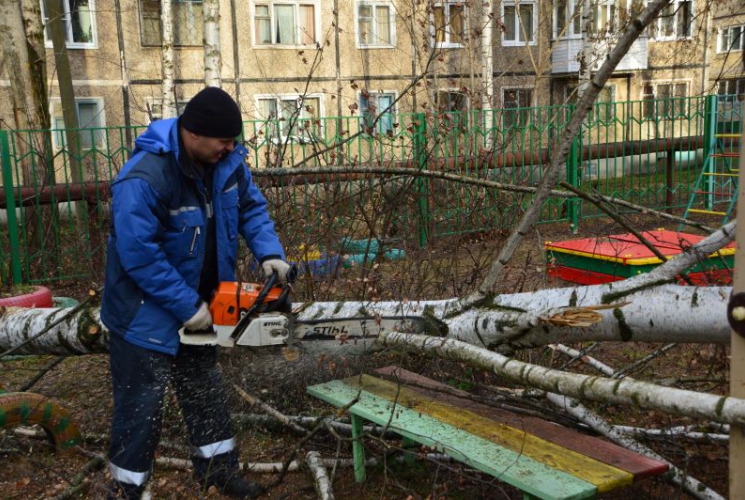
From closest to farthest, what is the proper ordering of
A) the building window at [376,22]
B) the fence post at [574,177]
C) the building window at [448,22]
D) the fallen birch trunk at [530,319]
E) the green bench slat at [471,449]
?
the green bench slat at [471,449]
the fallen birch trunk at [530,319]
the building window at [448,22]
the fence post at [574,177]
the building window at [376,22]

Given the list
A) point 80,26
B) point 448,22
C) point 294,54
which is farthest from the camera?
point 294,54

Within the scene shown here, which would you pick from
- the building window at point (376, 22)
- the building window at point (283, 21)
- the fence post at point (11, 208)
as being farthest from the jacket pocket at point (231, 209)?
the building window at point (376, 22)

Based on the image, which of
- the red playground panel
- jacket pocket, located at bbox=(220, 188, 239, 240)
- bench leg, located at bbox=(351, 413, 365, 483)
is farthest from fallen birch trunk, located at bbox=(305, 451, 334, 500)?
the red playground panel

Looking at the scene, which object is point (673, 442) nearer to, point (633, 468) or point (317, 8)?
point (633, 468)

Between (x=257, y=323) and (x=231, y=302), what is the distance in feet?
0.45

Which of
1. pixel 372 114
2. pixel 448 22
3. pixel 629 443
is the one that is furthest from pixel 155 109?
pixel 629 443

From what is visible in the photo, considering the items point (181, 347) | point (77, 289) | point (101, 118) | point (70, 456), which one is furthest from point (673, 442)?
point (101, 118)

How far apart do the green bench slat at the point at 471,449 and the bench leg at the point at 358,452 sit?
0.11 meters

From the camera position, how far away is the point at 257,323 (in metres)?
3.06

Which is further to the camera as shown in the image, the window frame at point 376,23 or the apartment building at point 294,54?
the window frame at point 376,23

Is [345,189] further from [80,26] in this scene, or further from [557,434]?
[80,26]

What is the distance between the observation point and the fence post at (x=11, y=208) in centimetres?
737

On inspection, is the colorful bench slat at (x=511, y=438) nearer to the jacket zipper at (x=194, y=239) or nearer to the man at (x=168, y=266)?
the man at (x=168, y=266)

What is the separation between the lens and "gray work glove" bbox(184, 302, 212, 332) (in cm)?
304
